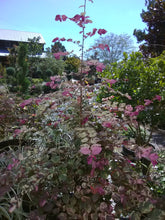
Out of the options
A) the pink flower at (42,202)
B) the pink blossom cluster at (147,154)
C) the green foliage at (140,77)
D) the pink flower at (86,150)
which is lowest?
the pink flower at (42,202)

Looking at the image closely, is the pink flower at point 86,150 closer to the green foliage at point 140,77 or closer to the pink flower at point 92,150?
the pink flower at point 92,150

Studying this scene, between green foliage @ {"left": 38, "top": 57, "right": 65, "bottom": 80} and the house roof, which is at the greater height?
the house roof

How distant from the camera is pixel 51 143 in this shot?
1.58 m

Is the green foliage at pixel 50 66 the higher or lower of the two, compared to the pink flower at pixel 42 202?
higher

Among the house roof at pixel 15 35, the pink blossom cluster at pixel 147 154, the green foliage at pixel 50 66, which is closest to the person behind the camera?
the pink blossom cluster at pixel 147 154

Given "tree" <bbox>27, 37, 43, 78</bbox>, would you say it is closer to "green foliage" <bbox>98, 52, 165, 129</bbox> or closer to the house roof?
the house roof

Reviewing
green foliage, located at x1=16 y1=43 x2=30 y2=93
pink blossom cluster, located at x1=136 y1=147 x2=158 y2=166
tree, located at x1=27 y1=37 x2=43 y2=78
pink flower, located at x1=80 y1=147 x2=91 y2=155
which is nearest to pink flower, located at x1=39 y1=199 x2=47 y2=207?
pink flower, located at x1=80 y1=147 x2=91 y2=155

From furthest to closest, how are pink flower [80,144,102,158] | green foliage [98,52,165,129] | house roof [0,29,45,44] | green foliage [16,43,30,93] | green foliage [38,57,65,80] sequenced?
house roof [0,29,45,44], green foliage [38,57,65,80], green foliage [16,43,30,93], green foliage [98,52,165,129], pink flower [80,144,102,158]

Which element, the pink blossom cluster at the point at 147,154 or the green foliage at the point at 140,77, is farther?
the green foliage at the point at 140,77

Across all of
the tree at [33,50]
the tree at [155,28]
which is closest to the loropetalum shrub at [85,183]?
the tree at [155,28]

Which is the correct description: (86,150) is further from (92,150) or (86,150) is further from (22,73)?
(22,73)

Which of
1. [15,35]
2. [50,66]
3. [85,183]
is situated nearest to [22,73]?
[50,66]

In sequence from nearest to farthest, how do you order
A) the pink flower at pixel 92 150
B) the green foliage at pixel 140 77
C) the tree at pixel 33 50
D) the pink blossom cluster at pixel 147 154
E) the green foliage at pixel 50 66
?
the pink flower at pixel 92 150 < the pink blossom cluster at pixel 147 154 < the green foliage at pixel 140 77 < the tree at pixel 33 50 < the green foliage at pixel 50 66

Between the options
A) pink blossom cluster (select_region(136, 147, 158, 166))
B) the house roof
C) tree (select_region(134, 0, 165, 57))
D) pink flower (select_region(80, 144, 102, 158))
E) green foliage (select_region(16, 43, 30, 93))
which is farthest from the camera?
the house roof
